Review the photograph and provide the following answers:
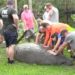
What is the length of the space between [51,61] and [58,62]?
184 mm

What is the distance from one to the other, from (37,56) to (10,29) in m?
1.01

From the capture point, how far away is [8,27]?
10.8 metres

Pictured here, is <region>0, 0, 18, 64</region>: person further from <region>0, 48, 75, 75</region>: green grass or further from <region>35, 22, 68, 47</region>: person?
<region>35, 22, 68, 47</region>: person

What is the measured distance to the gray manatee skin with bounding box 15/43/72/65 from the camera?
10.7 meters

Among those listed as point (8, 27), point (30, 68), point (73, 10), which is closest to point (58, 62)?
point (30, 68)

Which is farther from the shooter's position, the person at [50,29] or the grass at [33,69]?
the person at [50,29]

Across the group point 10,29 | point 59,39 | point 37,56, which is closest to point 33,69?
point 37,56

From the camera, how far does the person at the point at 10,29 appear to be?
10.7 metres

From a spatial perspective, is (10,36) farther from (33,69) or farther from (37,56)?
(33,69)

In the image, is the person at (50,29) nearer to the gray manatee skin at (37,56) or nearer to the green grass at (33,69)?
the gray manatee skin at (37,56)

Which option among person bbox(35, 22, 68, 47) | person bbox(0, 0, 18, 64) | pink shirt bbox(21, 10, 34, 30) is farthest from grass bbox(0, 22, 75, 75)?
pink shirt bbox(21, 10, 34, 30)

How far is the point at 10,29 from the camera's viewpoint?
423 inches

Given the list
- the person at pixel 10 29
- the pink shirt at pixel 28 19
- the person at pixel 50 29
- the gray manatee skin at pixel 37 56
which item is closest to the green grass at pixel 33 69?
the gray manatee skin at pixel 37 56

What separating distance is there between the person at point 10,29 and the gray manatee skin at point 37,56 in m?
0.34
